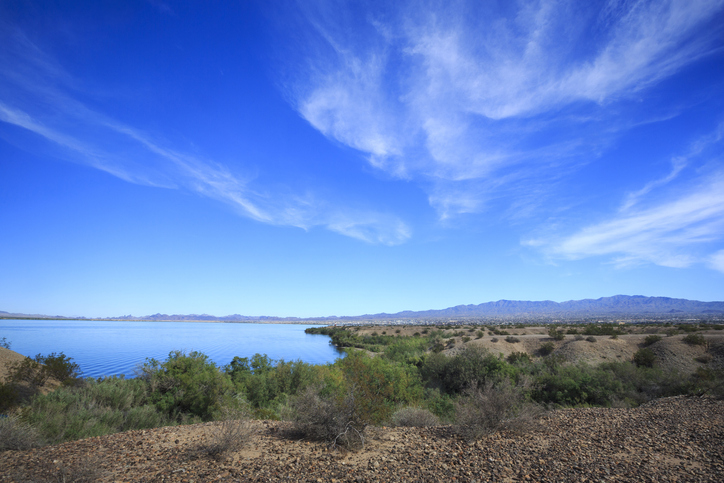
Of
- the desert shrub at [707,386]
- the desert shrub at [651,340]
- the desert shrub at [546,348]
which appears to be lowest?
the desert shrub at [546,348]

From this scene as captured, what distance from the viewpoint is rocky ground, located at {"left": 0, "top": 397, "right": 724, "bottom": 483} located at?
600 cm

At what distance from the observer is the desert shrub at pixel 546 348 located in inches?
1460

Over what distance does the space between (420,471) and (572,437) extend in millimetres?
4671

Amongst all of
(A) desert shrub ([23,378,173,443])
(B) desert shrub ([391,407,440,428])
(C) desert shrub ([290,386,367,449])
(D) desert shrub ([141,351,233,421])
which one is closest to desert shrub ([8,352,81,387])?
(A) desert shrub ([23,378,173,443])

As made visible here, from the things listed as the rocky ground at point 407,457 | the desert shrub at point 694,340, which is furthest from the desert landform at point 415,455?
the desert shrub at point 694,340

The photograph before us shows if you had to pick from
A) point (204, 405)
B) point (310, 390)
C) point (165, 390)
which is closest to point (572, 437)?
point (310, 390)

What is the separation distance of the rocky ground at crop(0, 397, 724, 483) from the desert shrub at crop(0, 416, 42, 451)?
0.82 feet

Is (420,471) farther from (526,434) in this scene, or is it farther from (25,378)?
(25,378)

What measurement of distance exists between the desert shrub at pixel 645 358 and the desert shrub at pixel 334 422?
32.5 metres

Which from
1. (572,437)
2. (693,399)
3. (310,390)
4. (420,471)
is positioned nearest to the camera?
(420,471)

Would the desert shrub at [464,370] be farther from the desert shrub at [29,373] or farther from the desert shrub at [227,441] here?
the desert shrub at [29,373]

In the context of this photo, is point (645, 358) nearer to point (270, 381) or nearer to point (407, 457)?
point (270, 381)

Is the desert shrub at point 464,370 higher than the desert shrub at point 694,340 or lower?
lower

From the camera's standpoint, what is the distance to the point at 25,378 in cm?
1725
